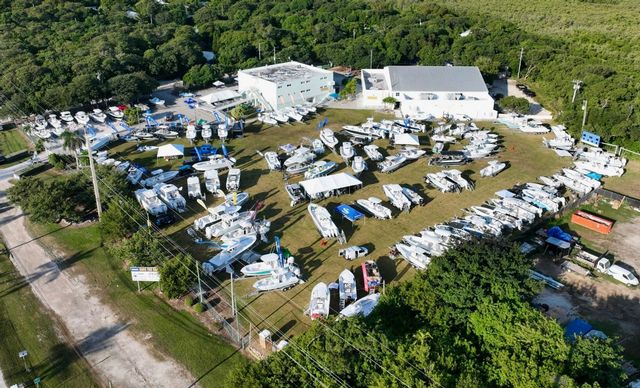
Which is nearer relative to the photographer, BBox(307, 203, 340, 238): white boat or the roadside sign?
the roadside sign

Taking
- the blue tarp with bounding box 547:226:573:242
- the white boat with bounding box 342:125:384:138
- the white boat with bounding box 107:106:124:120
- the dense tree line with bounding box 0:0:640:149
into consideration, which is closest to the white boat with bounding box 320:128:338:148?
the white boat with bounding box 342:125:384:138

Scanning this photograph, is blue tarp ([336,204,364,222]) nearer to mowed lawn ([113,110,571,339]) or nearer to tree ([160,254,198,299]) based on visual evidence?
mowed lawn ([113,110,571,339])

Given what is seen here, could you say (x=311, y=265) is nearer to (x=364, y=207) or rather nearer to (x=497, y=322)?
(x=364, y=207)

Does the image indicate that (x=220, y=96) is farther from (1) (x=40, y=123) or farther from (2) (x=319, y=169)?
(2) (x=319, y=169)

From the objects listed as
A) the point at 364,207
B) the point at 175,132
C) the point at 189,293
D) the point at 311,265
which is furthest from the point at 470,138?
the point at 189,293

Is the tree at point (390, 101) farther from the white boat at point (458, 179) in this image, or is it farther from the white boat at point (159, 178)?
the white boat at point (159, 178)

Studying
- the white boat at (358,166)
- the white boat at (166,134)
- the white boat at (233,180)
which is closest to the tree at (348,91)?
the white boat at (358,166)
